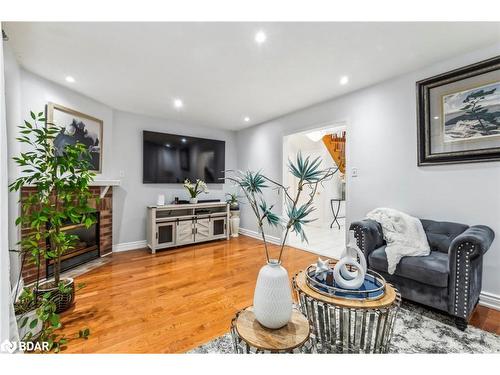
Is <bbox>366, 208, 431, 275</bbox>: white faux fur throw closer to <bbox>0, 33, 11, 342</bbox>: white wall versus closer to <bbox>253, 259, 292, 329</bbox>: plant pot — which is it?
<bbox>253, 259, 292, 329</bbox>: plant pot

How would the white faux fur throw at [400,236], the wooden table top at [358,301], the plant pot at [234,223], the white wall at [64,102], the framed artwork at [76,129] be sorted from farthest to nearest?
the plant pot at [234,223] → the framed artwork at [76,129] → the white wall at [64,102] → the white faux fur throw at [400,236] → the wooden table top at [358,301]

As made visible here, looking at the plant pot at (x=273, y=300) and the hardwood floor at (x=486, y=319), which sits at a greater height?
the plant pot at (x=273, y=300)

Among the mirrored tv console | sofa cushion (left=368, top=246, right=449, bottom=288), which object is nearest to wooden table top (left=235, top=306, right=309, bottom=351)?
sofa cushion (left=368, top=246, right=449, bottom=288)

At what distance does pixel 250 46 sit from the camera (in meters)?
2.08

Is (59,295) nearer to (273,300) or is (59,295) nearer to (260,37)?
(273,300)

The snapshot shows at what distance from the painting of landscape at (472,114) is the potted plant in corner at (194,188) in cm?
369

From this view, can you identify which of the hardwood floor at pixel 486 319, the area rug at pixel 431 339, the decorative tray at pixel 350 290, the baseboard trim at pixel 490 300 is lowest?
the hardwood floor at pixel 486 319

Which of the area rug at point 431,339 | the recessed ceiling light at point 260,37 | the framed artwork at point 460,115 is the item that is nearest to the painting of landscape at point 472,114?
the framed artwork at point 460,115

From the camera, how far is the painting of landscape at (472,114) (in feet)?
6.84

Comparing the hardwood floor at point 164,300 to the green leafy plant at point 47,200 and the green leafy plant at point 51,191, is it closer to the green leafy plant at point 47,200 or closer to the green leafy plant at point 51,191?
the green leafy plant at point 47,200

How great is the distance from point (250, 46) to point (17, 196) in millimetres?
2645

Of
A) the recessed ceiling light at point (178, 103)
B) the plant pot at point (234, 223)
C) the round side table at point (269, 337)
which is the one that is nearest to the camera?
the round side table at point (269, 337)

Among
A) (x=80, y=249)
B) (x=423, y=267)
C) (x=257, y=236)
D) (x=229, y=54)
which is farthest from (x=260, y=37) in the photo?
(x=257, y=236)

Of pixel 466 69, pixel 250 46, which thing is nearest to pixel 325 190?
pixel 466 69
